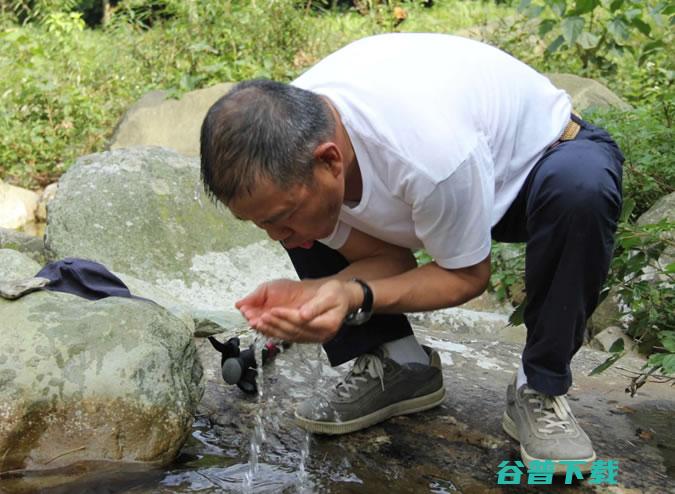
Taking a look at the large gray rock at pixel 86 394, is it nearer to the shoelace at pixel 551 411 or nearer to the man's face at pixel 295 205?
the man's face at pixel 295 205

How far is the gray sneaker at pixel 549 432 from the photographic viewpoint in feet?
7.06

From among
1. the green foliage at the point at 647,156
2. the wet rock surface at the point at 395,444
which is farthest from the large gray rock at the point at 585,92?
the wet rock surface at the point at 395,444

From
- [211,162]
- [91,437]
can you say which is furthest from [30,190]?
[211,162]

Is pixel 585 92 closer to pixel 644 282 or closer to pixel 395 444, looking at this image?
pixel 644 282

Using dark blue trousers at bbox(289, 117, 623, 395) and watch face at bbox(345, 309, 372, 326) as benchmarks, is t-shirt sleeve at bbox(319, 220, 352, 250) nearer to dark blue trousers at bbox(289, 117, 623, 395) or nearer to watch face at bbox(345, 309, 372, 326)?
watch face at bbox(345, 309, 372, 326)

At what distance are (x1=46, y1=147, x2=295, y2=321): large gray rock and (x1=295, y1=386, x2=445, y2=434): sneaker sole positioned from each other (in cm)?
229

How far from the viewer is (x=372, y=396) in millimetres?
2480

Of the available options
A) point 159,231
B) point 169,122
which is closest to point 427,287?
point 159,231

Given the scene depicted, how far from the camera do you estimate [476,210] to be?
197cm

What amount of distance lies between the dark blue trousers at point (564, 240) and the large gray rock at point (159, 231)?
2742mm

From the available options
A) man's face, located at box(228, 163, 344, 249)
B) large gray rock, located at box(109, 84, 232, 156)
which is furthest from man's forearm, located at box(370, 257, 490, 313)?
large gray rock, located at box(109, 84, 232, 156)

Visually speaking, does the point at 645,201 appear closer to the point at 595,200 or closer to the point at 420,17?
the point at 595,200

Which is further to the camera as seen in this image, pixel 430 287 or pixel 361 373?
pixel 361 373

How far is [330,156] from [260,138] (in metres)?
0.17
